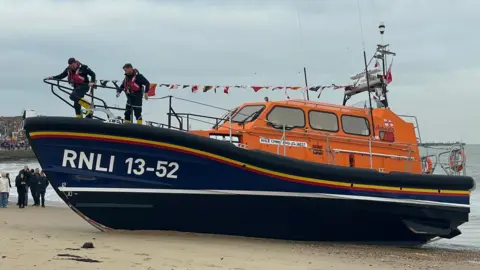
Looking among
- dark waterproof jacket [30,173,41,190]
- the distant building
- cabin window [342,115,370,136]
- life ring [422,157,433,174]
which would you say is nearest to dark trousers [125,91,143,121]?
cabin window [342,115,370,136]

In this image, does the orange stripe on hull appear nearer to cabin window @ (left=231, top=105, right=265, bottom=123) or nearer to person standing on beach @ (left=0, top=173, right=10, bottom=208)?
cabin window @ (left=231, top=105, right=265, bottom=123)

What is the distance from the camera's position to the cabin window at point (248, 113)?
909cm

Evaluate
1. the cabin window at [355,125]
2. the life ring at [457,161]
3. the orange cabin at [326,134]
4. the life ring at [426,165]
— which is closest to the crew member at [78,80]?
the orange cabin at [326,134]

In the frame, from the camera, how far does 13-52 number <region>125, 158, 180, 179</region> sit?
7535 millimetres

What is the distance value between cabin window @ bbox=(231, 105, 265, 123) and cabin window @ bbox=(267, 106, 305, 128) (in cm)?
22

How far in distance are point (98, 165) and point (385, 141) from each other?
5.17 metres

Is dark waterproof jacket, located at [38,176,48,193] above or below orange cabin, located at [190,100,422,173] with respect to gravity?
below

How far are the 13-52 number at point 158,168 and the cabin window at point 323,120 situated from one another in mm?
2766

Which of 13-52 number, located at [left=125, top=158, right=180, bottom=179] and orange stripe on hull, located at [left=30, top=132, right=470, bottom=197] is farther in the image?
13-52 number, located at [left=125, top=158, right=180, bottom=179]

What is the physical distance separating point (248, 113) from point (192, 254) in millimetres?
3671

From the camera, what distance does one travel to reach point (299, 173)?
8.24m

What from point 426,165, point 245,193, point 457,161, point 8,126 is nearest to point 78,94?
point 245,193

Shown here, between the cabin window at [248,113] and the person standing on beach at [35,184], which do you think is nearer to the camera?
the cabin window at [248,113]

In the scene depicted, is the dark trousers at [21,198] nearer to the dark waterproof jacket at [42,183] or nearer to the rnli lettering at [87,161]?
the dark waterproof jacket at [42,183]
